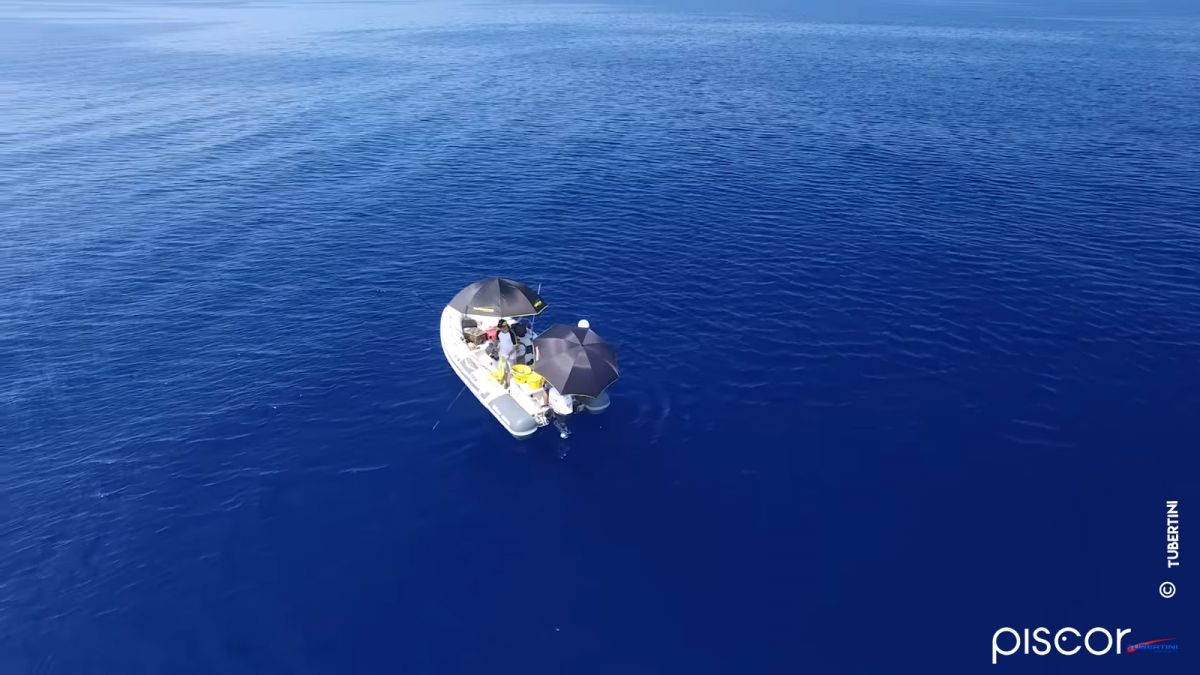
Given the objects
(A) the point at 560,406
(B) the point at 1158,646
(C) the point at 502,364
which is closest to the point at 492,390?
(C) the point at 502,364

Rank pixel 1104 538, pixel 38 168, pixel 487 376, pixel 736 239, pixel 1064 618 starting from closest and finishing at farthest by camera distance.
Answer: pixel 1064 618 → pixel 1104 538 → pixel 487 376 → pixel 736 239 → pixel 38 168

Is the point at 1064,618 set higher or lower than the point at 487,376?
lower

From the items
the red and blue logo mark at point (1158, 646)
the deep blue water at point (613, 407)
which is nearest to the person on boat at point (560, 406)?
the deep blue water at point (613, 407)

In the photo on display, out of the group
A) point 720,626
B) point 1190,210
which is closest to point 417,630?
point 720,626

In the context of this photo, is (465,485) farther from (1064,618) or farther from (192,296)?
(192,296)

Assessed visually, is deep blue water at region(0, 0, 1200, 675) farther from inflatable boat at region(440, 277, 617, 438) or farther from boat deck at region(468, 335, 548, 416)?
boat deck at region(468, 335, 548, 416)

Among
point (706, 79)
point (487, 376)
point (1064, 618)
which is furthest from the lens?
point (706, 79)

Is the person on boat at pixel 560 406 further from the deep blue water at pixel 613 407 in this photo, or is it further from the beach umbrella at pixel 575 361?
the deep blue water at pixel 613 407

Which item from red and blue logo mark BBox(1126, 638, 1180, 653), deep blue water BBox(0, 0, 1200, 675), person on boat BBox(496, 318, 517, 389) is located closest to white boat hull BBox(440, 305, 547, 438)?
person on boat BBox(496, 318, 517, 389)
